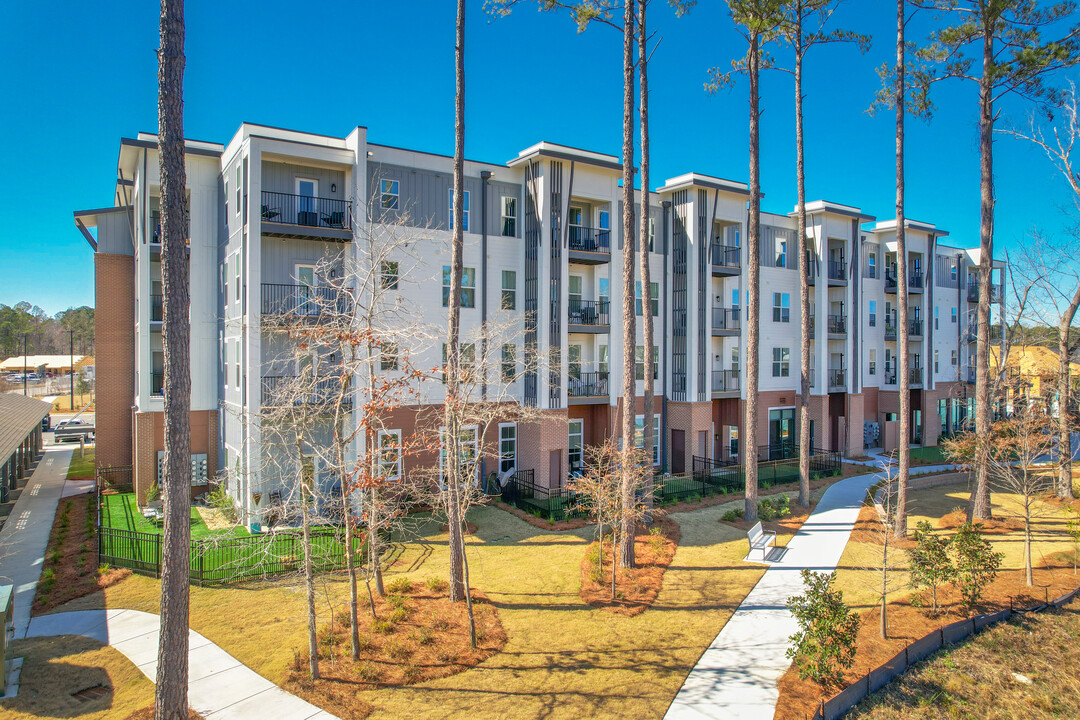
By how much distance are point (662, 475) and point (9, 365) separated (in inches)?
3607

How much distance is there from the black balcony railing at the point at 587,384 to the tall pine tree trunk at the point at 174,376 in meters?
16.8

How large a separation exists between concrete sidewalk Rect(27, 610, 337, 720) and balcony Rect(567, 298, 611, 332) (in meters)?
16.4

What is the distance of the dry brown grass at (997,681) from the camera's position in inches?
380

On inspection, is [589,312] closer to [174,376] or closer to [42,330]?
[174,376]

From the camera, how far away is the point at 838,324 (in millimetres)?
33062

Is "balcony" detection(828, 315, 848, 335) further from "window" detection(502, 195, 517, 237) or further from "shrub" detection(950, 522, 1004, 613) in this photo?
"shrub" detection(950, 522, 1004, 613)

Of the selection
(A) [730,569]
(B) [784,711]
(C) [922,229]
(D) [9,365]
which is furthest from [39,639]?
(D) [9,365]

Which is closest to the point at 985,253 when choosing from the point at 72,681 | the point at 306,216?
the point at 306,216

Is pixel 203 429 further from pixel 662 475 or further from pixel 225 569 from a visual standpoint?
pixel 662 475

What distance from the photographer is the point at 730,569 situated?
597 inches

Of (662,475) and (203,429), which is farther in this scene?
(662,475)

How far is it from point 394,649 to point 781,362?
27.3 metres

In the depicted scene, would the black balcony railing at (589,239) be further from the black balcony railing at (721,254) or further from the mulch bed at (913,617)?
the mulch bed at (913,617)

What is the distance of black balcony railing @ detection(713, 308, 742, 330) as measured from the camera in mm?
28734
